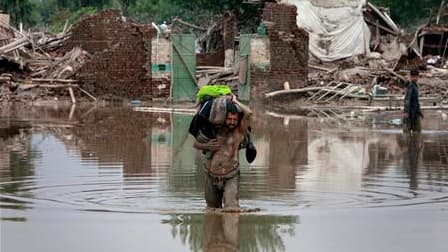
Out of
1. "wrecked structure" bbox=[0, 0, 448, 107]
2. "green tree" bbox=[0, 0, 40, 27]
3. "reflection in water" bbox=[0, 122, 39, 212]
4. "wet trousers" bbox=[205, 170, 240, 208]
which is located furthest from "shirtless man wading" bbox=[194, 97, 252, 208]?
"green tree" bbox=[0, 0, 40, 27]

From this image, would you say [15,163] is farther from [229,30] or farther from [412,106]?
[229,30]

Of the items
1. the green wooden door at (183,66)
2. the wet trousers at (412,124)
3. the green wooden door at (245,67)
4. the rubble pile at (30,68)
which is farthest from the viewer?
the green wooden door at (183,66)

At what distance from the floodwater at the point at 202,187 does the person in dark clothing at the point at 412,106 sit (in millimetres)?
297

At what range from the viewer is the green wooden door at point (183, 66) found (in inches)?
1366

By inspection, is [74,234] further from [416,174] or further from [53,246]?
[416,174]

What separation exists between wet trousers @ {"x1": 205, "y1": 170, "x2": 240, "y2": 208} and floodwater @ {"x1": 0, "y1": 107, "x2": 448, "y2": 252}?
238mm

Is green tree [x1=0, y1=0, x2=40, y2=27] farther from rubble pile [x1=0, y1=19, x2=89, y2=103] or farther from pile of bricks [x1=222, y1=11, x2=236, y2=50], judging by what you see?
pile of bricks [x1=222, y1=11, x2=236, y2=50]

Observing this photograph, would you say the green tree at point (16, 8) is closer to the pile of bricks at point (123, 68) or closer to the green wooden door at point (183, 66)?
the pile of bricks at point (123, 68)

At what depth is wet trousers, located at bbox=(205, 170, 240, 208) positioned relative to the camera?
10305 mm

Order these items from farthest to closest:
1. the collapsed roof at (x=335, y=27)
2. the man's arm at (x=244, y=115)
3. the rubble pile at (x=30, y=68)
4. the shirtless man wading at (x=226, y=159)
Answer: the collapsed roof at (x=335, y=27) < the rubble pile at (x=30, y=68) < the shirtless man wading at (x=226, y=159) < the man's arm at (x=244, y=115)

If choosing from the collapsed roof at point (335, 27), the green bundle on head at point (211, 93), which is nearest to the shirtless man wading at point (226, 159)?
the green bundle on head at point (211, 93)

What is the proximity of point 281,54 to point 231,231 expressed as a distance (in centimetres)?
2545

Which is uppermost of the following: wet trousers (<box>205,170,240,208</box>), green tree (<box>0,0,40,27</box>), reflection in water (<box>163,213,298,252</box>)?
green tree (<box>0,0,40,27</box>)

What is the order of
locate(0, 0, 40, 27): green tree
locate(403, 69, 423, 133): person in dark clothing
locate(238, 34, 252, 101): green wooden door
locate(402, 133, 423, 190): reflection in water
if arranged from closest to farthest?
locate(402, 133, 423, 190): reflection in water
locate(403, 69, 423, 133): person in dark clothing
locate(238, 34, 252, 101): green wooden door
locate(0, 0, 40, 27): green tree
